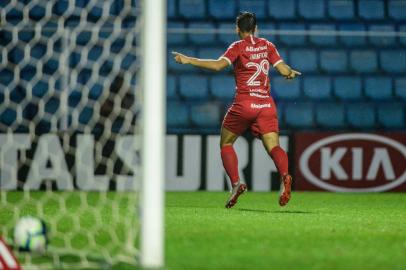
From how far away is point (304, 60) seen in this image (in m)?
9.96

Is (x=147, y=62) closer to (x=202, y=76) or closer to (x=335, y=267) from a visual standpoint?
(x=335, y=267)

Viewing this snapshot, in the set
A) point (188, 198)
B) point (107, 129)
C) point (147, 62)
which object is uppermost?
point (147, 62)

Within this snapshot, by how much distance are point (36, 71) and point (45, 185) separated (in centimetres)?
144

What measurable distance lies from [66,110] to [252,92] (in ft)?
8.37

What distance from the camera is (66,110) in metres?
8.43

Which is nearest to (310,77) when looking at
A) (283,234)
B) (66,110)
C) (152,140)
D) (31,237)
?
(66,110)

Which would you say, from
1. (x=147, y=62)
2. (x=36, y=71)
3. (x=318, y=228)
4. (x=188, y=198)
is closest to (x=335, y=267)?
(x=147, y=62)

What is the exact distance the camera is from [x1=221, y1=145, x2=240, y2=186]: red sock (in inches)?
255

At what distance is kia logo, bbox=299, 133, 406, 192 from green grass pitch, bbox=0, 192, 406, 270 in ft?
4.47

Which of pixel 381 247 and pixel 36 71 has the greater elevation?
pixel 36 71

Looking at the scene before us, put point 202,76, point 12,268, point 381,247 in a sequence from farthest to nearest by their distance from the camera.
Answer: point 202,76
point 381,247
point 12,268

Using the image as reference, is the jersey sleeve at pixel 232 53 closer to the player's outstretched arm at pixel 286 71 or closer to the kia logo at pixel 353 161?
the player's outstretched arm at pixel 286 71

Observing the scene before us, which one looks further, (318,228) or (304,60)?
(304,60)

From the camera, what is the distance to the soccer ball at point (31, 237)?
3.71 m
